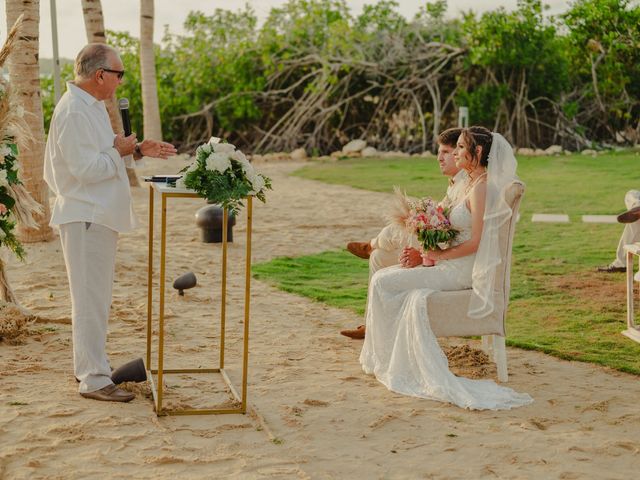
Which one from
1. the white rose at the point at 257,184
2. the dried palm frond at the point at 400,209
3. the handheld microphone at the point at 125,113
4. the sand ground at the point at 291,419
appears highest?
the handheld microphone at the point at 125,113

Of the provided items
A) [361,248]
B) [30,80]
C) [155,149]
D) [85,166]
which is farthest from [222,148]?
[30,80]

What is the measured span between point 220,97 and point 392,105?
4848 mm

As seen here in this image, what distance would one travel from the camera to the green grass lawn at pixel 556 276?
23.0ft

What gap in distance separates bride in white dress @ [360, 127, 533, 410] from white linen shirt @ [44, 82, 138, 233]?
1.70m

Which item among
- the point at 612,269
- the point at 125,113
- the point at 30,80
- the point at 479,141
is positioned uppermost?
the point at 30,80

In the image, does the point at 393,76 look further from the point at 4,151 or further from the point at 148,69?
the point at 4,151

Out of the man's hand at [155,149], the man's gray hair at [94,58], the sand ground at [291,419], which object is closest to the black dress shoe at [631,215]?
the sand ground at [291,419]

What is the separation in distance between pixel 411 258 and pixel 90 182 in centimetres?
215

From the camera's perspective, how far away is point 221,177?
193 inches

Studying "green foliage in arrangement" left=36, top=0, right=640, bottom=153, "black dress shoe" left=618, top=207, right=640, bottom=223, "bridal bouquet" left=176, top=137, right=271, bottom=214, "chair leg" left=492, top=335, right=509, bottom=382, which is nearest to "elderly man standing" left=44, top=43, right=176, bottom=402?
"bridal bouquet" left=176, top=137, right=271, bottom=214

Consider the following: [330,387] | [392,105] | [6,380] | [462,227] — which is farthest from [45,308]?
[392,105]

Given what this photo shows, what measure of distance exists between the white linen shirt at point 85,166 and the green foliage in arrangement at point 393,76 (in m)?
21.4

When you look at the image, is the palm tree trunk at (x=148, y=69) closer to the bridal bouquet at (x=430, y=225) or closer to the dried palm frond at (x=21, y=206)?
the dried palm frond at (x=21, y=206)

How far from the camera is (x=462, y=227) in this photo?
19.9 feet
